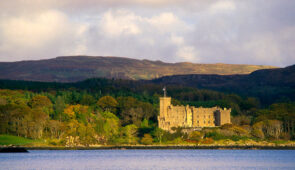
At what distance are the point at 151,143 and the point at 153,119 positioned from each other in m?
21.0

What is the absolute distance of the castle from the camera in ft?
452

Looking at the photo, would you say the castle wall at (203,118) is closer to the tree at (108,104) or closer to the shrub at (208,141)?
the shrub at (208,141)

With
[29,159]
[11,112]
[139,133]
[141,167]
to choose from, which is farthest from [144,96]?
[141,167]

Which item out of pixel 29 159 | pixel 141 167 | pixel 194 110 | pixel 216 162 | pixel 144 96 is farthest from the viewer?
pixel 144 96

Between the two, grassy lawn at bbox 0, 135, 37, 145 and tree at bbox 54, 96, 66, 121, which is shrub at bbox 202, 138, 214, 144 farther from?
grassy lawn at bbox 0, 135, 37, 145

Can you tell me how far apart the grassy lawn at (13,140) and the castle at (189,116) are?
101ft

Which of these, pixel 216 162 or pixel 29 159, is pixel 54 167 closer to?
pixel 29 159

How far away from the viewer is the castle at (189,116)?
138 m

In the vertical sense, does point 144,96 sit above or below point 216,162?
above

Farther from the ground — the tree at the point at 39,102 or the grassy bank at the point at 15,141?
the tree at the point at 39,102

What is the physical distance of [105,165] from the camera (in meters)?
79.2

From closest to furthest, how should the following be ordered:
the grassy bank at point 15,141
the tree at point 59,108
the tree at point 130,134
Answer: the grassy bank at point 15,141 < the tree at point 130,134 < the tree at point 59,108

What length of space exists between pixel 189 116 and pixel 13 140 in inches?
1637

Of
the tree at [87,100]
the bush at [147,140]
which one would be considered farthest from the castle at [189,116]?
the tree at [87,100]
